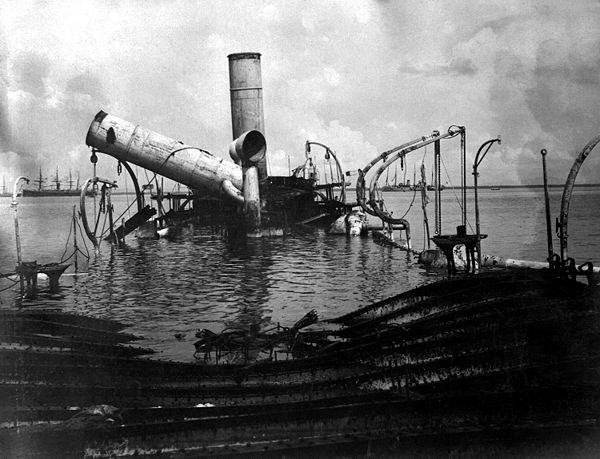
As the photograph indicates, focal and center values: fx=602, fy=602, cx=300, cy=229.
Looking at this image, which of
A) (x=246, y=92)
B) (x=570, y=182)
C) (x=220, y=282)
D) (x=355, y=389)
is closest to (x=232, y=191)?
(x=246, y=92)

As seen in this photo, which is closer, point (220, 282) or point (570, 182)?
point (570, 182)

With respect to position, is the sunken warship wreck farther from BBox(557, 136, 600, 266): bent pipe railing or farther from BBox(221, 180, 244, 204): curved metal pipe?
BBox(221, 180, 244, 204): curved metal pipe

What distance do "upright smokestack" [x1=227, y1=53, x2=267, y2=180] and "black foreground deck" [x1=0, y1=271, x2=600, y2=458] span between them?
22266 mm

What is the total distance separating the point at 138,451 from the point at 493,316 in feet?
13.7

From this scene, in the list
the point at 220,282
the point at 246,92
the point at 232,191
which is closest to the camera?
the point at 220,282

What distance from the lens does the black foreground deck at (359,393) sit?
530 centimetres

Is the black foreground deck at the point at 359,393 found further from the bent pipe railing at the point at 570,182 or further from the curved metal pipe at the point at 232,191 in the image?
the curved metal pipe at the point at 232,191

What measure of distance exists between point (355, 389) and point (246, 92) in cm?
2452

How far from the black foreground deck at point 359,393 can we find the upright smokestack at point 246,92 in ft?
73.1

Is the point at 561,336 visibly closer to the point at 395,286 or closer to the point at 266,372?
the point at 266,372

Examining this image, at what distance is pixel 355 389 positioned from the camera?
6.32m

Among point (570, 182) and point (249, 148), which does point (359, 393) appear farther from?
point (249, 148)

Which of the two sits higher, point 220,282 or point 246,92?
point 246,92

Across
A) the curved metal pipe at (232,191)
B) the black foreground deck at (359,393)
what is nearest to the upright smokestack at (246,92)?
the curved metal pipe at (232,191)
